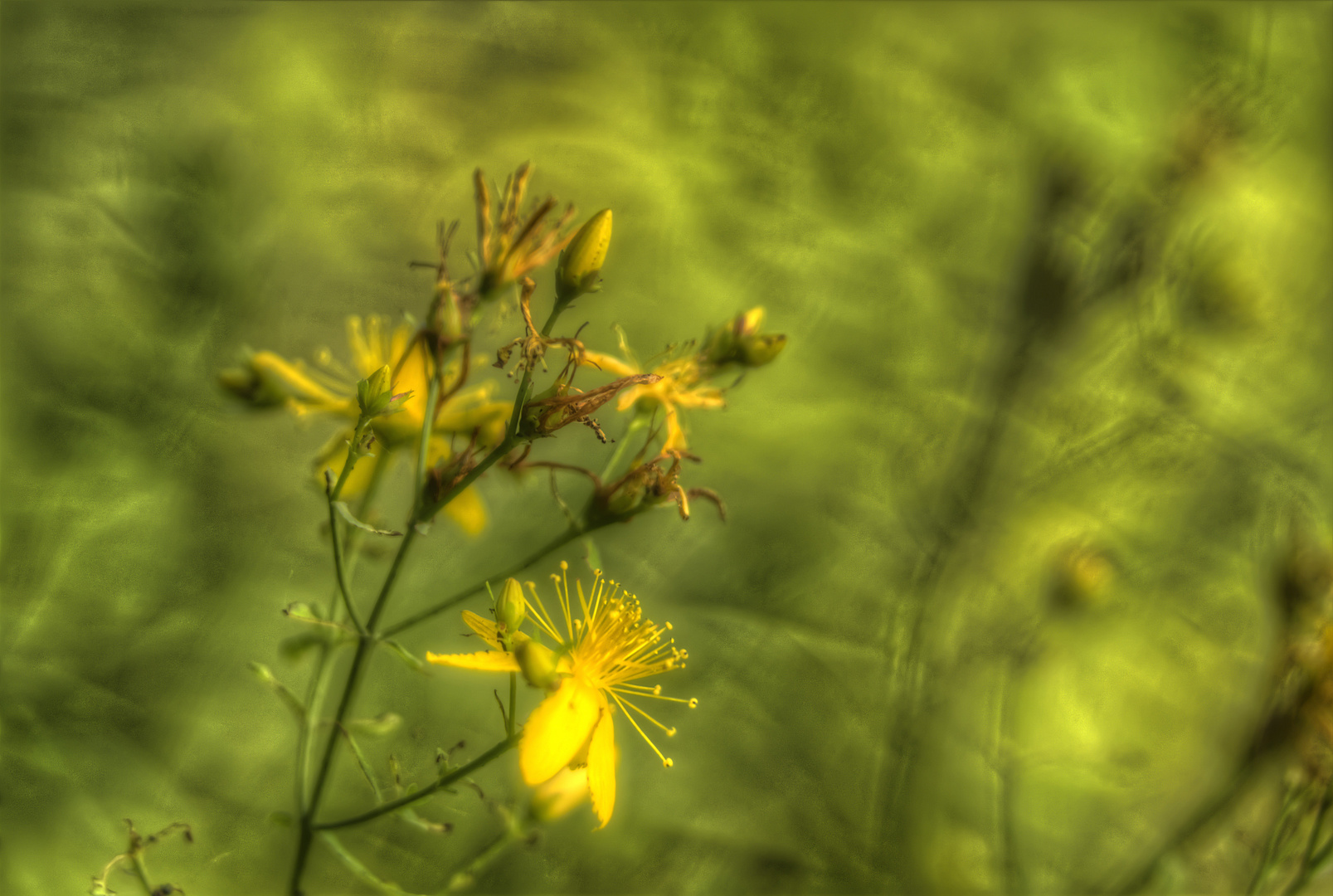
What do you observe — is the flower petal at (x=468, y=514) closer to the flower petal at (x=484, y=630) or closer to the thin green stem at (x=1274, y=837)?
the flower petal at (x=484, y=630)

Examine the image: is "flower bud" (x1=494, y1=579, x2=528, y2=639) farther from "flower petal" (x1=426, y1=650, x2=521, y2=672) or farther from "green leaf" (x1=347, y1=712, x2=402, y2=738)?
"green leaf" (x1=347, y1=712, x2=402, y2=738)

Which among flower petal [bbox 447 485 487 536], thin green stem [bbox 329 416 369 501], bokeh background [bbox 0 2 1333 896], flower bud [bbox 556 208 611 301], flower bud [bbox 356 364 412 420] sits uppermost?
bokeh background [bbox 0 2 1333 896]

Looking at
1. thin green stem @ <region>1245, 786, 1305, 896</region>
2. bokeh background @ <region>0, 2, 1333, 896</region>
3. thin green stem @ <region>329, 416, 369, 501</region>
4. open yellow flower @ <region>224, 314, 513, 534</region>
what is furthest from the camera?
Answer: bokeh background @ <region>0, 2, 1333, 896</region>

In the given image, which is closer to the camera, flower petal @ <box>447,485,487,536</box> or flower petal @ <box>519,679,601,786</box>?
flower petal @ <box>519,679,601,786</box>

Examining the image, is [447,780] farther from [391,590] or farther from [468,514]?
[468,514]

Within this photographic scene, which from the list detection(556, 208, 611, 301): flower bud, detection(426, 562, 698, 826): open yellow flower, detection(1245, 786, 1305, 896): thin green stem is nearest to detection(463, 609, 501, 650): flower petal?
detection(426, 562, 698, 826): open yellow flower

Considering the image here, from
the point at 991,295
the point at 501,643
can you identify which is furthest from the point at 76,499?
the point at 991,295

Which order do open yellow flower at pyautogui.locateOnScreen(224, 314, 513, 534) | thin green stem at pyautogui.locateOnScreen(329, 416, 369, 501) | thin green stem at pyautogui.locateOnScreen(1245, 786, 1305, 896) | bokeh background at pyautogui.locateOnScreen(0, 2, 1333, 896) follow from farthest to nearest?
bokeh background at pyautogui.locateOnScreen(0, 2, 1333, 896), thin green stem at pyautogui.locateOnScreen(1245, 786, 1305, 896), open yellow flower at pyautogui.locateOnScreen(224, 314, 513, 534), thin green stem at pyautogui.locateOnScreen(329, 416, 369, 501)

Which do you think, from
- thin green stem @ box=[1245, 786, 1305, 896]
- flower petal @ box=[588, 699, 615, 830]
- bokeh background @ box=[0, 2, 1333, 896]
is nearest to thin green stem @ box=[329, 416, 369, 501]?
flower petal @ box=[588, 699, 615, 830]

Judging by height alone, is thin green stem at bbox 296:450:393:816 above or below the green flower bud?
below
